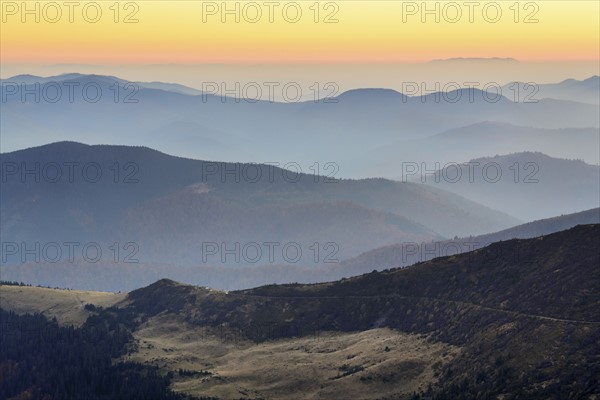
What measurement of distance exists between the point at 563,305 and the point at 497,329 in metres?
15.8

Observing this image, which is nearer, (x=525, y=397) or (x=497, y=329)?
(x=525, y=397)

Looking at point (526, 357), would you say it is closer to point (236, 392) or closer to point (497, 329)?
point (497, 329)

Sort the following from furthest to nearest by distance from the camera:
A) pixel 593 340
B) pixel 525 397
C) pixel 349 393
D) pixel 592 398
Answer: pixel 349 393
pixel 593 340
pixel 525 397
pixel 592 398

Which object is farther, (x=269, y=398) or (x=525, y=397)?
(x=269, y=398)

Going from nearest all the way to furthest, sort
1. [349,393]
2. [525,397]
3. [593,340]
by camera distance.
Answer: [525,397] → [593,340] → [349,393]

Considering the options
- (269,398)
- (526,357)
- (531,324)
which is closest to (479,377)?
(526,357)

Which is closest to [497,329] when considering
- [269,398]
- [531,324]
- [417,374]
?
[531,324]

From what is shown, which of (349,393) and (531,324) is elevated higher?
(531,324)

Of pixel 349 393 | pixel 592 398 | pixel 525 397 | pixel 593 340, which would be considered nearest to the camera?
pixel 592 398

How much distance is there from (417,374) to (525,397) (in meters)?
38.0

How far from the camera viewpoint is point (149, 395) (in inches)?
7756

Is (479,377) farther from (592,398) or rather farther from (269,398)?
(269,398)

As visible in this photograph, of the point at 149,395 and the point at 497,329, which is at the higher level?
the point at 497,329

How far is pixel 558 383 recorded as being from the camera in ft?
519
